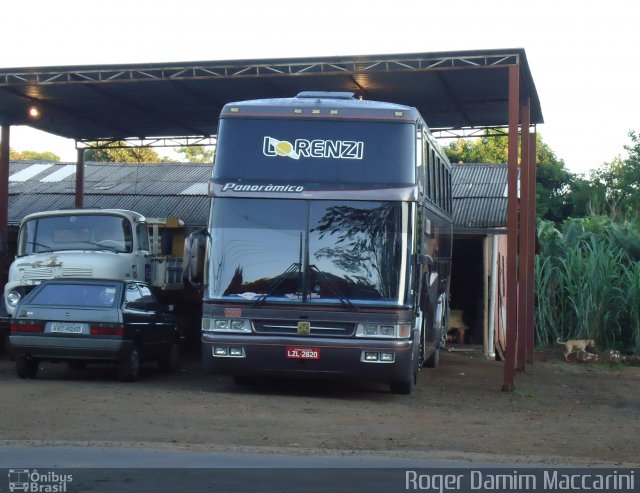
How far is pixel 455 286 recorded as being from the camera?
29016 mm

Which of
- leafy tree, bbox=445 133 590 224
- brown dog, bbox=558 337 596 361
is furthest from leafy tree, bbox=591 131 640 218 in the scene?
brown dog, bbox=558 337 596 361

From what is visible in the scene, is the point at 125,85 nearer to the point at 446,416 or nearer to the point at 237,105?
the point at 237,105

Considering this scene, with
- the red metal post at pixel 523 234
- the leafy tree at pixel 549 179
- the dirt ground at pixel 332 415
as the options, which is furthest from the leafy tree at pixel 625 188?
the dirt ground at pixel 332 415

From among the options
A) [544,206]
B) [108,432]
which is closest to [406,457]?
[108,432]

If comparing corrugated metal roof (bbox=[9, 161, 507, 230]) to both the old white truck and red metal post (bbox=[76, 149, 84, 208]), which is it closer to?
red metal post (bbox=[76, 149, 84, 208])

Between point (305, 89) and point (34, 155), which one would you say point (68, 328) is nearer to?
point (305, 89)

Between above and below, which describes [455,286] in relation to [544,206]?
below

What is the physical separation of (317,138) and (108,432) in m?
5.51

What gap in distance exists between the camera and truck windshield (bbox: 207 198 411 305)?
1430 cm

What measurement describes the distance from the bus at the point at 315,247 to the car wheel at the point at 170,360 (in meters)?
3.86

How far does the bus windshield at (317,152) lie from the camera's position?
14602 millimetres

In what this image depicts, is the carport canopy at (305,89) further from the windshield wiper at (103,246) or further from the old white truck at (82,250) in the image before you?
the windshield wiper at (103,246)

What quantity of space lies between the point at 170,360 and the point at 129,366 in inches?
98.0

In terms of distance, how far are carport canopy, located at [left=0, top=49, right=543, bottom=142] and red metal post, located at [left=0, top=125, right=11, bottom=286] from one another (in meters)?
0.59
